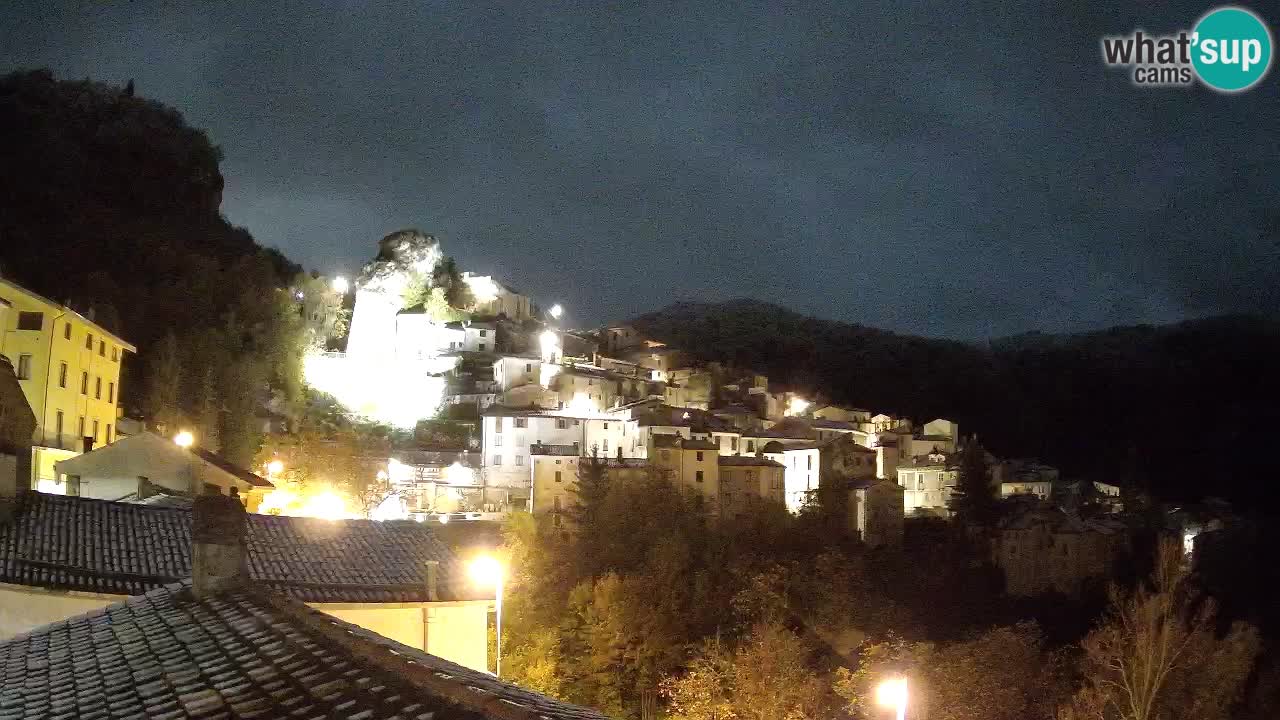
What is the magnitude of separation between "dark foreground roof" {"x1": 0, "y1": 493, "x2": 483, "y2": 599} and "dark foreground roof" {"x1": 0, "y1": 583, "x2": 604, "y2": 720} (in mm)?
3375

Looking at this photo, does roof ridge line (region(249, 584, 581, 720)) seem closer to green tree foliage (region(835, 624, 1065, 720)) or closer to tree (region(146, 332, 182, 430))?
green tree foliage (region(835, 624, 1065, 720))

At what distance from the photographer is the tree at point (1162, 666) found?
2678cm

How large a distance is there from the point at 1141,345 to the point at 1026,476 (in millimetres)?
55731

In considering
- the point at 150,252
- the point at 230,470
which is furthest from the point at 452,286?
the point at 230,470

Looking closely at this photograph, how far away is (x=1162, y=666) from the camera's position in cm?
2642

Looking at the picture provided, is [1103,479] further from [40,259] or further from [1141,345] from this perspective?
[40,259]

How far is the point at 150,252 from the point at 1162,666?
50107 millimetres

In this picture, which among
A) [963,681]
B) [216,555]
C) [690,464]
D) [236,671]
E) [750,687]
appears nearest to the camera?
[236,671]

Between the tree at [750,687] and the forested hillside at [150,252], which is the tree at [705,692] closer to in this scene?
the tree at [750,687]

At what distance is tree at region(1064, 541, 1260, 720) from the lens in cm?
2678

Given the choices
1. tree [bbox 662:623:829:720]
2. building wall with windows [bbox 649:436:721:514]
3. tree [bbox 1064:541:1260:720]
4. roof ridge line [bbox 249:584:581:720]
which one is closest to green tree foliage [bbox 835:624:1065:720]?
tree [bbox 662:623:829:720]

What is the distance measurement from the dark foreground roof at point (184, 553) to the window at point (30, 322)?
1936 centimetres

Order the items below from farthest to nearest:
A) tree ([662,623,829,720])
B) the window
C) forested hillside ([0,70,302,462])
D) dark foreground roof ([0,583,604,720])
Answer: forested hillside ([0,70,302,462]) → the window → tree ([662,623,829,720]) → dark foreground roof ([0,583,604,720])

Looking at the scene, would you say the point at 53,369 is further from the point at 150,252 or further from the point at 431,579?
the point at 150,252
